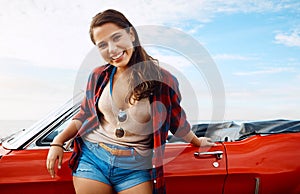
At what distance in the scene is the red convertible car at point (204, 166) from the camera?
2.15 m

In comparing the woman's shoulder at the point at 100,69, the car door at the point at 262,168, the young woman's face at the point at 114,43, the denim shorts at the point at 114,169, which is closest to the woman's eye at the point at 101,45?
the young woman's face at the point at 114,43

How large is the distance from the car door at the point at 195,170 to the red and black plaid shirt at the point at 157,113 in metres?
0.27

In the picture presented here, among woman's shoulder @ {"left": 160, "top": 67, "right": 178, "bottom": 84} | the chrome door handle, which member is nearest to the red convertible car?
the chrome door handle

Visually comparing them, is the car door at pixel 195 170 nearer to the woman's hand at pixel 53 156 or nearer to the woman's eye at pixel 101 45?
the woman's hand at pixel 53 156

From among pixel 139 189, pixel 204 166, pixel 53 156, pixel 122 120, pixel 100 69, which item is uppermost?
pixel 100 69

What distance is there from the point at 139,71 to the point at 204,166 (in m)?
0.79

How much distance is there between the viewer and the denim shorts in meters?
1.82

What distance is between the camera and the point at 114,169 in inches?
71.6

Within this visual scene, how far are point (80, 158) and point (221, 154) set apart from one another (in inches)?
36.0

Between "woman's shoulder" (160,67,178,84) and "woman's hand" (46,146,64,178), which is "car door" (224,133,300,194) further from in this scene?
"woman's hand" (46,146,64,178)

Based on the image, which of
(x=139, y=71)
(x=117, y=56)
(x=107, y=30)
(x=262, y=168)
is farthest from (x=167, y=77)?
(x=262, y=168)

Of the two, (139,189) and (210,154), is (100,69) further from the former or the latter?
(210,154)

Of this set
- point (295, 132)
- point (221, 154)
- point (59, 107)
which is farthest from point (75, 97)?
point (295, 132)

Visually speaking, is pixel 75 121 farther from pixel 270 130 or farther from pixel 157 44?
pixel 270 130
